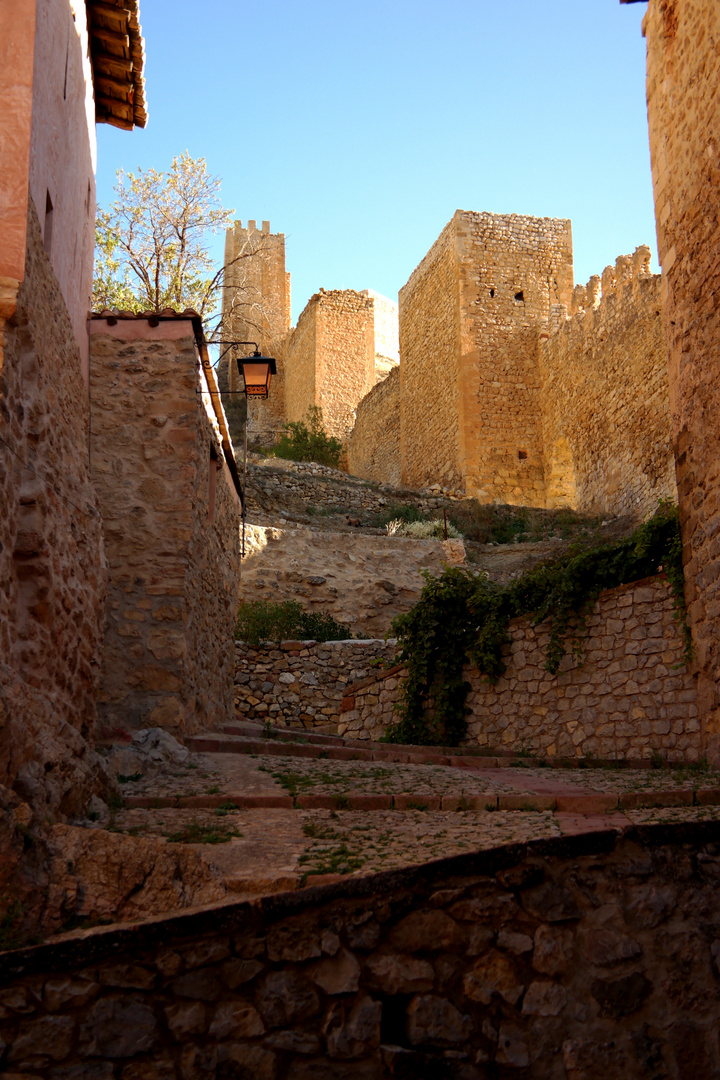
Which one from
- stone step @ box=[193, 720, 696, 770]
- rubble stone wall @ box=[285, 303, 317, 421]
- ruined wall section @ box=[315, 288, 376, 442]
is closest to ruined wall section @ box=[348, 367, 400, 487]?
ruined wall section @ box=[315, 288, 376, 442]

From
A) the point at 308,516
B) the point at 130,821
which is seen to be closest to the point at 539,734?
the point at 130,821

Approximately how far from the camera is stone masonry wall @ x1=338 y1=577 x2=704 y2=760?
793cm

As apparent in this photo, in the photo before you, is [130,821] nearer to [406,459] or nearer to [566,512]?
[566,512]

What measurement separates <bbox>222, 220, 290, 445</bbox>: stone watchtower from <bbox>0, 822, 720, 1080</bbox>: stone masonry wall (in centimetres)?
3389

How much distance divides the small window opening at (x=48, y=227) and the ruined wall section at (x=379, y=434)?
22.7 m

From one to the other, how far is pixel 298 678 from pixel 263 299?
30187mm

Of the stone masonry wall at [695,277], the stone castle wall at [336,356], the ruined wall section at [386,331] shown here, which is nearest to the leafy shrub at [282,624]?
the stone masonry wall at [695,277]

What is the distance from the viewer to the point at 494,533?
65.9 feet

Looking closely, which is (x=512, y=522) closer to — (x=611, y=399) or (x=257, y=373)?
(x=611, y=399)

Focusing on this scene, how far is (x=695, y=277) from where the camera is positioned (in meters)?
7.96

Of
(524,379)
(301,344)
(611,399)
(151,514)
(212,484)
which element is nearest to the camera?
(151,514)

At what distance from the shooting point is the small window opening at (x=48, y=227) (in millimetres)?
5641

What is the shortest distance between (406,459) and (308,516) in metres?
8.95

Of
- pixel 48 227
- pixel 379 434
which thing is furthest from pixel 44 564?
pixel 379 434
